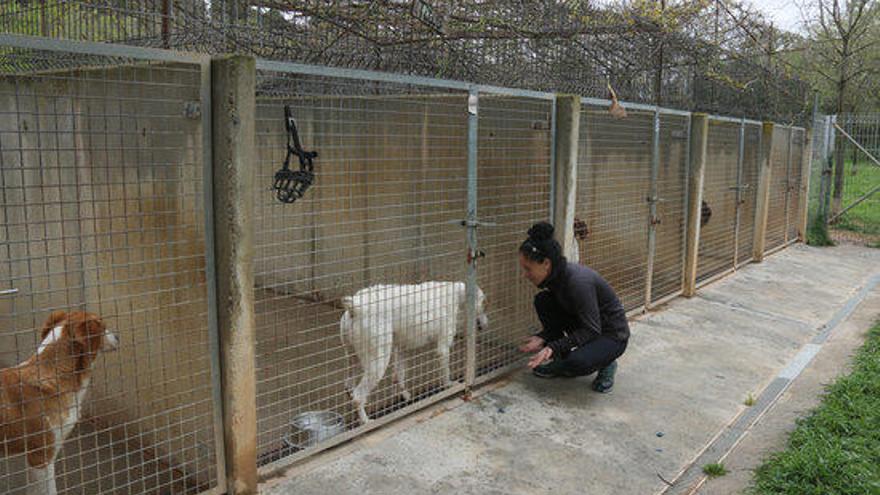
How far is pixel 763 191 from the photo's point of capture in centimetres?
962

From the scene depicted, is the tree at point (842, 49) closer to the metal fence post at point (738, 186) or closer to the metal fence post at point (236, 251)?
the metal fence post at point (738, 186)

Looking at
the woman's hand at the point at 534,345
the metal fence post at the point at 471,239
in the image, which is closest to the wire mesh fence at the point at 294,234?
the metal fence post at the point at 471,239

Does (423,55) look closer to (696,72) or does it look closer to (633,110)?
(633,110)

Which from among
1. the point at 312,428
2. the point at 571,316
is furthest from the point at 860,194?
the point at 312,428

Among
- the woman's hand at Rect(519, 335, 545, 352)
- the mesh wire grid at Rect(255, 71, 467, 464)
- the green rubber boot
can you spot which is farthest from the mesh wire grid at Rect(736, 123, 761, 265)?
the woman's hand at Rect(519, 335, 545, 352)

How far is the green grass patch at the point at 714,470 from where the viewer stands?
3590mm

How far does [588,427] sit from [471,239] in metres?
1.42

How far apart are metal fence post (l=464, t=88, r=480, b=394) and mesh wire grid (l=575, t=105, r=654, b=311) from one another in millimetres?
1983

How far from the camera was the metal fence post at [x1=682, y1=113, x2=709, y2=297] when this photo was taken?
721 centimetres

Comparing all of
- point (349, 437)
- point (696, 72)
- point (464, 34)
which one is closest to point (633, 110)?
point (464, 34)

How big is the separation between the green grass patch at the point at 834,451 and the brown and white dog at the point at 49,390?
11.5 feet

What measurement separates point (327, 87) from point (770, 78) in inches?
295

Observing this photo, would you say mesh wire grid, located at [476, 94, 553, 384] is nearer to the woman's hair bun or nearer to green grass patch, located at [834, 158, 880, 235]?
the woman's hair bun

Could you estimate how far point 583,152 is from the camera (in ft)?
19.6
